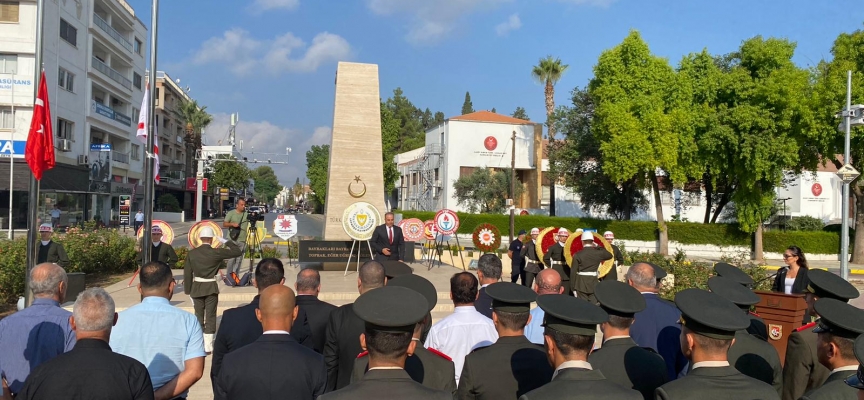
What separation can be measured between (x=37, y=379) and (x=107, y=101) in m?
48.6

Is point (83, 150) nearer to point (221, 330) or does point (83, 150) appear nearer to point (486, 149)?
point (486, 149)

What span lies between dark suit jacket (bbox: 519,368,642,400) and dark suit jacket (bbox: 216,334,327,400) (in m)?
1.19

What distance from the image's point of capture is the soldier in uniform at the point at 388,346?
259 centimetres

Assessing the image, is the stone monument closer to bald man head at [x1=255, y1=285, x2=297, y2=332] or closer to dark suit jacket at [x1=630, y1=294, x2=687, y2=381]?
dark suit jacket at [x1=630, y1=294, x2=687, y2=381]

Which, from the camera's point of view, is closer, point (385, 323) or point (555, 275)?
point (385, 323)

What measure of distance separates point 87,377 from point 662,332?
3886 mm

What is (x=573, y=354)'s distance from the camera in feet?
9.35

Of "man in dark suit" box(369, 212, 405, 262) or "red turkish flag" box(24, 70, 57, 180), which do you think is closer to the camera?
"red turkish flag" box(24, 70, 57, 180)

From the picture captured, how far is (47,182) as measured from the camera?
34.3m

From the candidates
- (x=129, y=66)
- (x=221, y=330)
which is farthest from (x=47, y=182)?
(x=221, y=330)

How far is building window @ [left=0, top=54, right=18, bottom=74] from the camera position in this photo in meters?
→ 33.4

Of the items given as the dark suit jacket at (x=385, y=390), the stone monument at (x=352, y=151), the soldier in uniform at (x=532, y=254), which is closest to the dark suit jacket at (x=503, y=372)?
the dark suit jacket at (x=385, y=390)

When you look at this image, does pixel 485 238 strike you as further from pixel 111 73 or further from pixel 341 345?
pixel 111 73

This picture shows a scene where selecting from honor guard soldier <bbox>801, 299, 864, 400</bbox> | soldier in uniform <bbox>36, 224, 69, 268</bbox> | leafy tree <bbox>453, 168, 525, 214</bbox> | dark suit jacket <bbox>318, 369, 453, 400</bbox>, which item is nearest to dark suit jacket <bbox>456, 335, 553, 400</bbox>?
dark suit jacket <bbox>318, 369, 453, 400</bbox>
